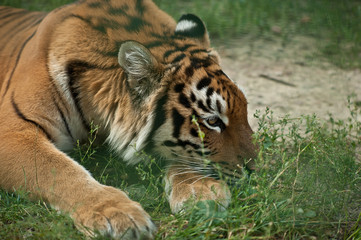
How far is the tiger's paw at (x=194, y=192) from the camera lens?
1.87m

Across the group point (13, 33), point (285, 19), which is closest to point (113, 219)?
point (13, 33)

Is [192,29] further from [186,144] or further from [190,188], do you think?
[190,188]

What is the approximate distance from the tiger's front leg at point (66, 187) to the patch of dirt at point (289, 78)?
4.58 feet

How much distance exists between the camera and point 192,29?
242 cm

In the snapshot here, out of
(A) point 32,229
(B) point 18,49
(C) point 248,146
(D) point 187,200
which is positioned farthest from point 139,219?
(B) point 18,49

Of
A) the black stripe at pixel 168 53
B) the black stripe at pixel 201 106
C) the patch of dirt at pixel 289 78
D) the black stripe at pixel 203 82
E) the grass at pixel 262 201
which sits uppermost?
the black stripe at pixel 168 53

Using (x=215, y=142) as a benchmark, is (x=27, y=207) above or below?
below

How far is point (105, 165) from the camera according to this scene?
92.4 inches

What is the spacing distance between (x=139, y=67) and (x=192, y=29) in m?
0.53

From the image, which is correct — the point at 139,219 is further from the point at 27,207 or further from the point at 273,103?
the point at 273,103

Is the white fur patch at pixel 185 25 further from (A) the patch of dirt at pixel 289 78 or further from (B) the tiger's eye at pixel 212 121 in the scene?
(A) the patch of dirt at pixel 289 78

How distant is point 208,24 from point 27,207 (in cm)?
312

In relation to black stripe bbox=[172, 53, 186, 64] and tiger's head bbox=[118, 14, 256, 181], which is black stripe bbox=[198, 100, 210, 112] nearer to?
tiger's head bbox=[118, 14, 256, 181]

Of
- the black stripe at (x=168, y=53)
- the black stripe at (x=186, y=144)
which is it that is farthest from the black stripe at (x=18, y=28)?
the black stripe at (x=186, y=144)
